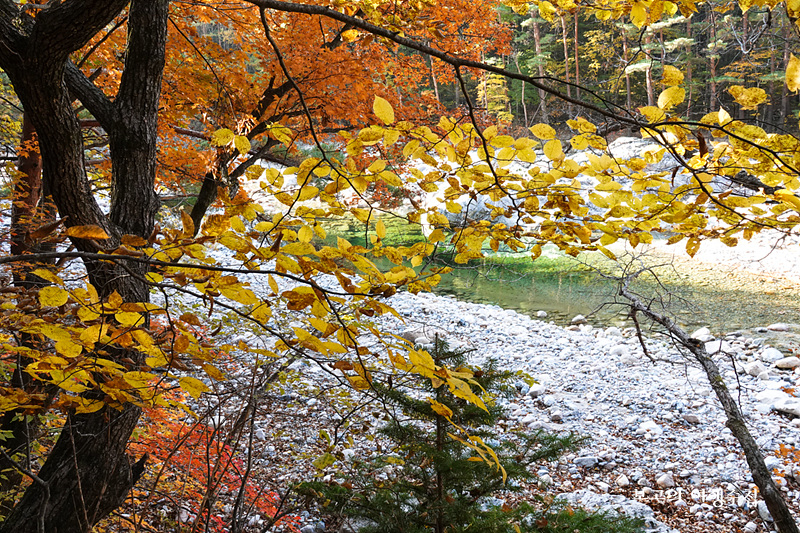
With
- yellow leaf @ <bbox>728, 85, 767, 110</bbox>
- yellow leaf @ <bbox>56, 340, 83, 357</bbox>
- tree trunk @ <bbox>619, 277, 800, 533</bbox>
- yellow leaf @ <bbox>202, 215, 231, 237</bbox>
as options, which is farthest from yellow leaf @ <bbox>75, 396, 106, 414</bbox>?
tree trunk @ <bbox>619, 277, 800, 533</bbox>

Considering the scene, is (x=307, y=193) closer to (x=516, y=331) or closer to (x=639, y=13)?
(x=639, y=13)

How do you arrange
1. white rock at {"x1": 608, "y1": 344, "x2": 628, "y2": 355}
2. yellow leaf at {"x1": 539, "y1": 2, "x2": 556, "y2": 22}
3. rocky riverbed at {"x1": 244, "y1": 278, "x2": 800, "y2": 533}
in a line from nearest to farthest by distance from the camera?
yellow leaf at {"x1": 539, "y1": 2, "x2": 556, "y2": 22}
rocky riverbed at {"x1": 244, "y1": 278, "x2": 800, "y2": 533}
white rock at {"x1": 608, "y1": 344, "x2": 628, "y2": 355}

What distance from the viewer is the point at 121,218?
7.11 feet

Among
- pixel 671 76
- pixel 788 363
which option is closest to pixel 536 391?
pixel 788 363

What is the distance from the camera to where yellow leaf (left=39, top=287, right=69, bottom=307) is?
962mm

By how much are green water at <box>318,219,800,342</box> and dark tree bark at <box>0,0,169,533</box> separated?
17.5 feet

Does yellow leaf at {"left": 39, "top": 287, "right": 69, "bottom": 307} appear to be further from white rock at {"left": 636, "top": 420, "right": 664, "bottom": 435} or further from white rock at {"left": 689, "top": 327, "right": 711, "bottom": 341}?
white rock at {"left": 689, "top": 327, "right": 711, "bottom": 341}

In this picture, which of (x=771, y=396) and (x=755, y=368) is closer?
(x=771, y=396)

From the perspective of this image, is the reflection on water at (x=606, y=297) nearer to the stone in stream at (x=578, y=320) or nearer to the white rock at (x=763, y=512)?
the stone in stream at (x=578, y=320)

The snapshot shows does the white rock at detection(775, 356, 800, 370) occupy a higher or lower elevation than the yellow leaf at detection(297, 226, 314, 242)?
higher

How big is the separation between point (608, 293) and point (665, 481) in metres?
3.74

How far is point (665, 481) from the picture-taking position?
391 cm

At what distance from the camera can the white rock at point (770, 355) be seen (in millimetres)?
6238

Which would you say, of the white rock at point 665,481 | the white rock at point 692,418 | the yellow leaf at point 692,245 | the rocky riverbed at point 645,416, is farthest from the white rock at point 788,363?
the yellow leaf at point 692,245
